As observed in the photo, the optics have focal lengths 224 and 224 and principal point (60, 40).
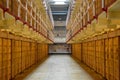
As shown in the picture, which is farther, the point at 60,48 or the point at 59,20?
the point at 59,20

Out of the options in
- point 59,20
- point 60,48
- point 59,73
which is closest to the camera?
point 59,73

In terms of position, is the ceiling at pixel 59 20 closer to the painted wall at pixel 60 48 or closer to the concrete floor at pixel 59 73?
the painted wall at pixel 60 48

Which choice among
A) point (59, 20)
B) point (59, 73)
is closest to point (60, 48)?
point (59, 20)

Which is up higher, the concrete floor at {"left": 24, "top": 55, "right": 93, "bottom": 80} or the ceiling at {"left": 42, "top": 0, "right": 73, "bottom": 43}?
the ceiling at {"left": 42, "top": 0, "right": 73, "bottom": 43}

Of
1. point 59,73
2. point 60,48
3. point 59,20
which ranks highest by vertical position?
point 59,20

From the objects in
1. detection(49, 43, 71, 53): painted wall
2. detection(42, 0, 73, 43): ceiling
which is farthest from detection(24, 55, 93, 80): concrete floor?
detection(49, 43, 71, 53): painted wall

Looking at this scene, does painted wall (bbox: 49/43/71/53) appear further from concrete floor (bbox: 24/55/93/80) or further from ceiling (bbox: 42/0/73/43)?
concrete floor (bbox: 24/55/93/80)

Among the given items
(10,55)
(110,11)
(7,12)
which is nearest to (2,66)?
(10,55)

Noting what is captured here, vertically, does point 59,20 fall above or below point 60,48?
above

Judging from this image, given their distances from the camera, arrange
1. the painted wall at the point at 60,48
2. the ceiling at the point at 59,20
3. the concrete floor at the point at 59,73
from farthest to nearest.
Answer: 1. the painted wall at the point at 60,48
2. the ceiling at the point at 59,20
3. the concrete floor at the point at 59,73

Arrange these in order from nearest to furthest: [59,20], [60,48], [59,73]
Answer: [59,73]
[60,48]
[59,20]

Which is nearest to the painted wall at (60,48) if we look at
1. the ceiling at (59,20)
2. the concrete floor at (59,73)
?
the ceiling at (59,20)

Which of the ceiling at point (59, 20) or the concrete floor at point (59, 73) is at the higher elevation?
the ceiling at point (59, 20)

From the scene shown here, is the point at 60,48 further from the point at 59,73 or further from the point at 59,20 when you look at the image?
the point at 59,73
